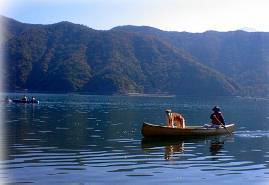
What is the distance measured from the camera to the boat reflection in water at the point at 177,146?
108 feet

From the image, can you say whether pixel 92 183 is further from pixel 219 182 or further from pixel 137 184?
pixel 219 182

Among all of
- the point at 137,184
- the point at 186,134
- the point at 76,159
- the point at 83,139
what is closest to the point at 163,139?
the point at 186,134

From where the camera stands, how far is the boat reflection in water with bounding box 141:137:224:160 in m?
32.9

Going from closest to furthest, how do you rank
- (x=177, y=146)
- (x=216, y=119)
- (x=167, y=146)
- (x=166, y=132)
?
(x=167, y=146), (x=177, y=146), (x=166, y=132), (x=216, y=119)

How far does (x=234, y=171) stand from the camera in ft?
86.2

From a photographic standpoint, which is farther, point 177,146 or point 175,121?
point 175,121

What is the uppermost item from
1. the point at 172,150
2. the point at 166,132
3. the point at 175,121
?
the point at 175,121

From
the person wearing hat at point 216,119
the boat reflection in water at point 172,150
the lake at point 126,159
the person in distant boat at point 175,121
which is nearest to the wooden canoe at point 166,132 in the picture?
the lake at point 126,159

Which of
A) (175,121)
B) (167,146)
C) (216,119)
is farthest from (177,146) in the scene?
(216,119)

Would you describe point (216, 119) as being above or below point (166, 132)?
above

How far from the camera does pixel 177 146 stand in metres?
37.5

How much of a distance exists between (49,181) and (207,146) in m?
18.9

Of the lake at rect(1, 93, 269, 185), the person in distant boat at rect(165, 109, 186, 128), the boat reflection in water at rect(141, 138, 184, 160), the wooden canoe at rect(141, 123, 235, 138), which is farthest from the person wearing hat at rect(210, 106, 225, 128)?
the boat reflection in water at rect(141, 138, 184, 160)

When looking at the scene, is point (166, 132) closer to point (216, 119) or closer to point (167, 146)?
point (167, 146)
